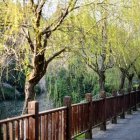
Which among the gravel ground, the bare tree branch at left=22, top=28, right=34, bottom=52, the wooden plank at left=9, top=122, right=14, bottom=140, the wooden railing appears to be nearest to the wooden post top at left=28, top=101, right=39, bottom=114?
the wooden railing

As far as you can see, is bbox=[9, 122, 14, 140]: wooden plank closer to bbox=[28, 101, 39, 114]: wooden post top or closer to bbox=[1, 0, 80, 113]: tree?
bbox=[28, 101, 39, 114]: wooden post top

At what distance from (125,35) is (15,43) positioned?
1105 cm

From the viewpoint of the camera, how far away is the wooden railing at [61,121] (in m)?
6.67

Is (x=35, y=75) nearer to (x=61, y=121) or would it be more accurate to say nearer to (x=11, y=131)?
(x=61, y=121)

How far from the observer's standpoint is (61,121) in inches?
361

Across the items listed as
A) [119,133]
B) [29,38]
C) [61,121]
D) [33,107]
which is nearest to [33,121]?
[33,107]

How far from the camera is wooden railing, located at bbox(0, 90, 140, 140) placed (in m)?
6.67

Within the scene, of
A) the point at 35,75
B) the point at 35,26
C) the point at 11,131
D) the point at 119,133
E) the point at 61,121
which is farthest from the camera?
the point at 119,133

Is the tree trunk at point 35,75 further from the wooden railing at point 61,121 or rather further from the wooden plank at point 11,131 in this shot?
the wooden plank at point 11,131

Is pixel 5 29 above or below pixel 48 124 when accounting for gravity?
above

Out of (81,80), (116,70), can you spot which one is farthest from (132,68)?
(81,80)

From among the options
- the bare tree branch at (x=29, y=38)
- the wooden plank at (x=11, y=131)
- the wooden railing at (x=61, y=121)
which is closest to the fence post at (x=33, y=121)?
Result: the wooden railing at (x=61, y=121)

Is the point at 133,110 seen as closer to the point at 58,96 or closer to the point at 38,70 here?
the point at 58,96

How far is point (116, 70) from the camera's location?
2172cm
